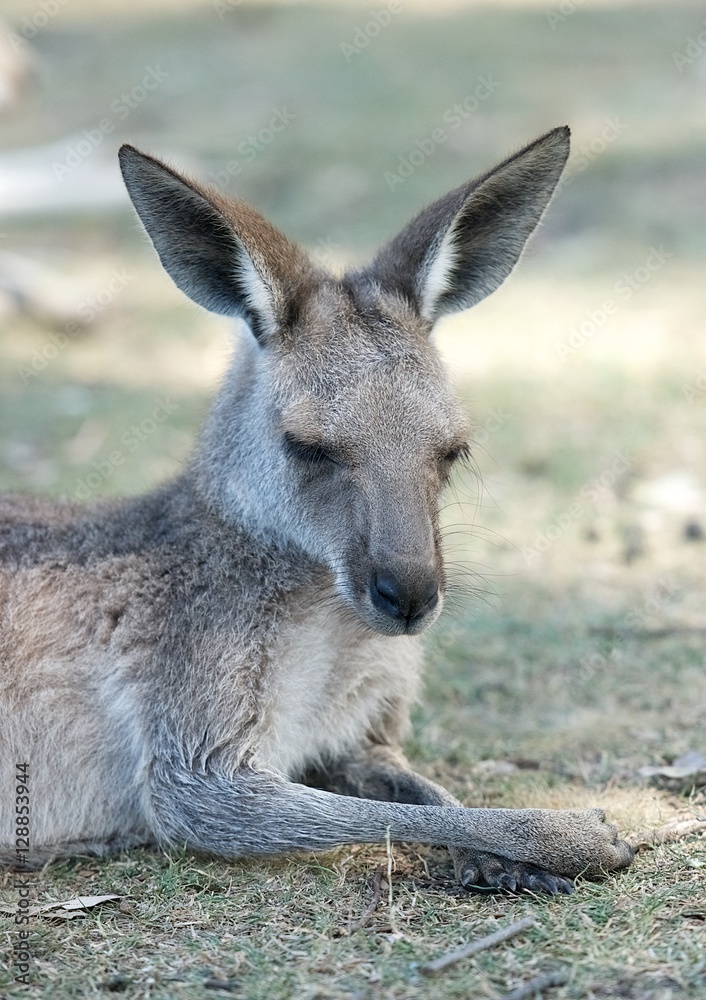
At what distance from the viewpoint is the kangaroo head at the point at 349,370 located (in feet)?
12.1

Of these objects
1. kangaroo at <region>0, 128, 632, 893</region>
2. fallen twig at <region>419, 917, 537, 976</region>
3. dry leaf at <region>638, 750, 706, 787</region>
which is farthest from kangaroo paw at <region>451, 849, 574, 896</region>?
dry leaf at <region>638, 750, 706, 787</region>

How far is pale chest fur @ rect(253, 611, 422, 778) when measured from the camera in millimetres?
3986

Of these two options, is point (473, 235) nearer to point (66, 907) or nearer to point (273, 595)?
point (273, 595)

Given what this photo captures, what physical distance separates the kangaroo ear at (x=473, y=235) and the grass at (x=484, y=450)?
0.74m

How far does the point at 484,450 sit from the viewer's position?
6934 millimetres

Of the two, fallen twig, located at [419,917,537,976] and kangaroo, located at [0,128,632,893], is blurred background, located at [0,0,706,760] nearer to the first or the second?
kangaroo, located at [0,128,632,893]

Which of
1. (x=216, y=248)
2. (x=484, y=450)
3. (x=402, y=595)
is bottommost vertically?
(x=402, y=595)

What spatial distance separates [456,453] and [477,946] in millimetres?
1513

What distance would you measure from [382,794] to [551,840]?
0.84 m

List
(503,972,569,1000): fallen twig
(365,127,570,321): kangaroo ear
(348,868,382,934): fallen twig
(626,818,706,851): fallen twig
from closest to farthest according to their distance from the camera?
(503,972,569,1000): fallen twig, (348,868,382,934): fallen twig, (626,818,706,851): fallen twig, (365,127,570,321): kangaroo ear

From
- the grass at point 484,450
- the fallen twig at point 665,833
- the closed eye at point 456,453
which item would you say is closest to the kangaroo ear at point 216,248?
the closed eye at point 456,453

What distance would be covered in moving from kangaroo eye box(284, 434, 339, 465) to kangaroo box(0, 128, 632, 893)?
0.4 inches

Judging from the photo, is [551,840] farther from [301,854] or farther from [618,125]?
[618,125]

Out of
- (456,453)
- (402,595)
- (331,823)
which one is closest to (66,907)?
(331,823)
